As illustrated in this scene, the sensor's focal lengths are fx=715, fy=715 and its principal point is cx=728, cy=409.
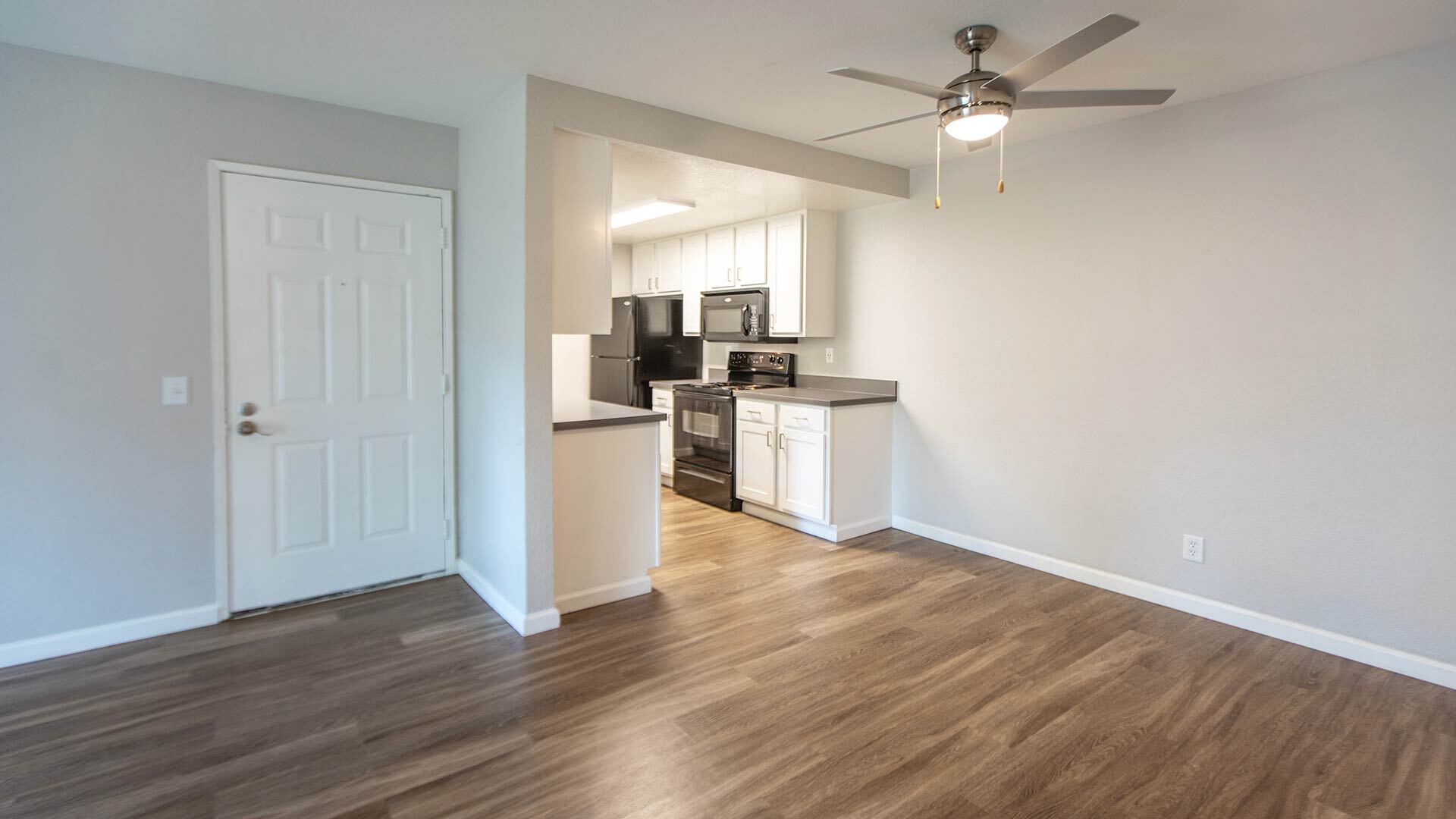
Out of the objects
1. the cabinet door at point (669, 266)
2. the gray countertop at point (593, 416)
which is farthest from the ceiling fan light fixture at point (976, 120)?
the cabinet door at point (669, 266)

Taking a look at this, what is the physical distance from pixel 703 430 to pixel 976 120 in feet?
10.9

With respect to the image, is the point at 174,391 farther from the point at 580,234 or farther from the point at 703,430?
the point at 703,430

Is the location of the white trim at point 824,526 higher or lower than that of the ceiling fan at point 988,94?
lower

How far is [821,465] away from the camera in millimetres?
4480

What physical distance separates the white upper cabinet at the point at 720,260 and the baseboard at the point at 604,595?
8.77 ft

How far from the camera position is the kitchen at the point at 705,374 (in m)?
3.41

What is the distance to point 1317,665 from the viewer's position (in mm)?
2875

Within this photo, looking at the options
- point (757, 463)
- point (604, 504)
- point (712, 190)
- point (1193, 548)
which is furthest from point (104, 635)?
point (1193, 548)

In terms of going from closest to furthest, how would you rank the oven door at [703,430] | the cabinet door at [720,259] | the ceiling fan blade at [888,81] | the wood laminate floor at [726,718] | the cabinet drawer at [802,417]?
1. the wood laminate floor at [726,718]
2. the ceiling fan blade at [888,81]
3. the cabinet drawer at [802,417]
4. the oven door at [703,430]
5. the cabinet door at [720,259]

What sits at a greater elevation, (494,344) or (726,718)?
(494,344)

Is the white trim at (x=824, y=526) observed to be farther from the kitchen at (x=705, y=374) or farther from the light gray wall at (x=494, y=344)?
the light gray wall at (x=494, y=344)

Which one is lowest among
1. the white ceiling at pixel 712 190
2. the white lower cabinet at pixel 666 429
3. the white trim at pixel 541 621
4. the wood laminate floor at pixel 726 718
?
the wood laminate floor at pixel 726 718

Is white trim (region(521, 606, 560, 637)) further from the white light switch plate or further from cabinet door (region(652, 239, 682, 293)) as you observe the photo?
cabinet door (region(652, 239, 682, 293))

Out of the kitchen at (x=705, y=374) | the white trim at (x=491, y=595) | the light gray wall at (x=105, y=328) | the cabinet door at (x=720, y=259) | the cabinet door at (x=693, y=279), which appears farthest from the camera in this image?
the cabinet door at (x=693, y=279)
